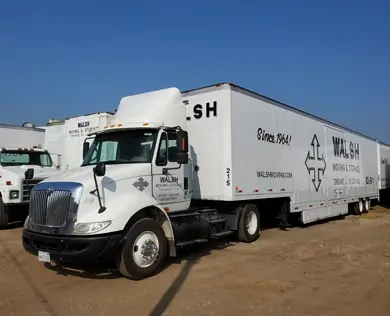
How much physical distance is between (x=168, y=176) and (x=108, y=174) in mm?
1428

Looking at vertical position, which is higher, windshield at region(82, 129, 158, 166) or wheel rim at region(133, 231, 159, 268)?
windshield at region(82, 129, 158, 166)

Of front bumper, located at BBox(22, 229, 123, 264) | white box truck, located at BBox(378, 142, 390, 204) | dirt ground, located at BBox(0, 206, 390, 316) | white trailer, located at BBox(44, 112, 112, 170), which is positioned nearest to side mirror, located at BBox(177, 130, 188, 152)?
front bumper, located at BBox(22, 229, 123, 264)

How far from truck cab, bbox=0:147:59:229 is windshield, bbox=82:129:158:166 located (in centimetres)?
473

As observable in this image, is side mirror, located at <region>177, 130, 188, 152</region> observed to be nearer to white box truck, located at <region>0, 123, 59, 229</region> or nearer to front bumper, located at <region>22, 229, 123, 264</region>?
front bumper, located at <region>22, 229, 123, 264</region>

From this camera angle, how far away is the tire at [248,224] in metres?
10.1

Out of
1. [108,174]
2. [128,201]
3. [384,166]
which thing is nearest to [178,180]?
[128,201]

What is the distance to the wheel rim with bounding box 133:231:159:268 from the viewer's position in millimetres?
6898

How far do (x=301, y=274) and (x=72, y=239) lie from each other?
3.88 metres

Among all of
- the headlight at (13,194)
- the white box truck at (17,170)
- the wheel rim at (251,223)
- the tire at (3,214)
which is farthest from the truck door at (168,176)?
the tire at (3,214)

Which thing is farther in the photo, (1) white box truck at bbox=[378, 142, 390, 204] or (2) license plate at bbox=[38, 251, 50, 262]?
(1) white box truck at bbox=[378, 142, 390, 204]

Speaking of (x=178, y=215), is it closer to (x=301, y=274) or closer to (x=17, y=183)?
(x=301, y=274)

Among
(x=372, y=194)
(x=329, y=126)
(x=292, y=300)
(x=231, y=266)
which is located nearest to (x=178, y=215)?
(x=231, y=266)

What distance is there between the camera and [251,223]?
10641 millimetres

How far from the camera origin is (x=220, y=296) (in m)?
5.96
